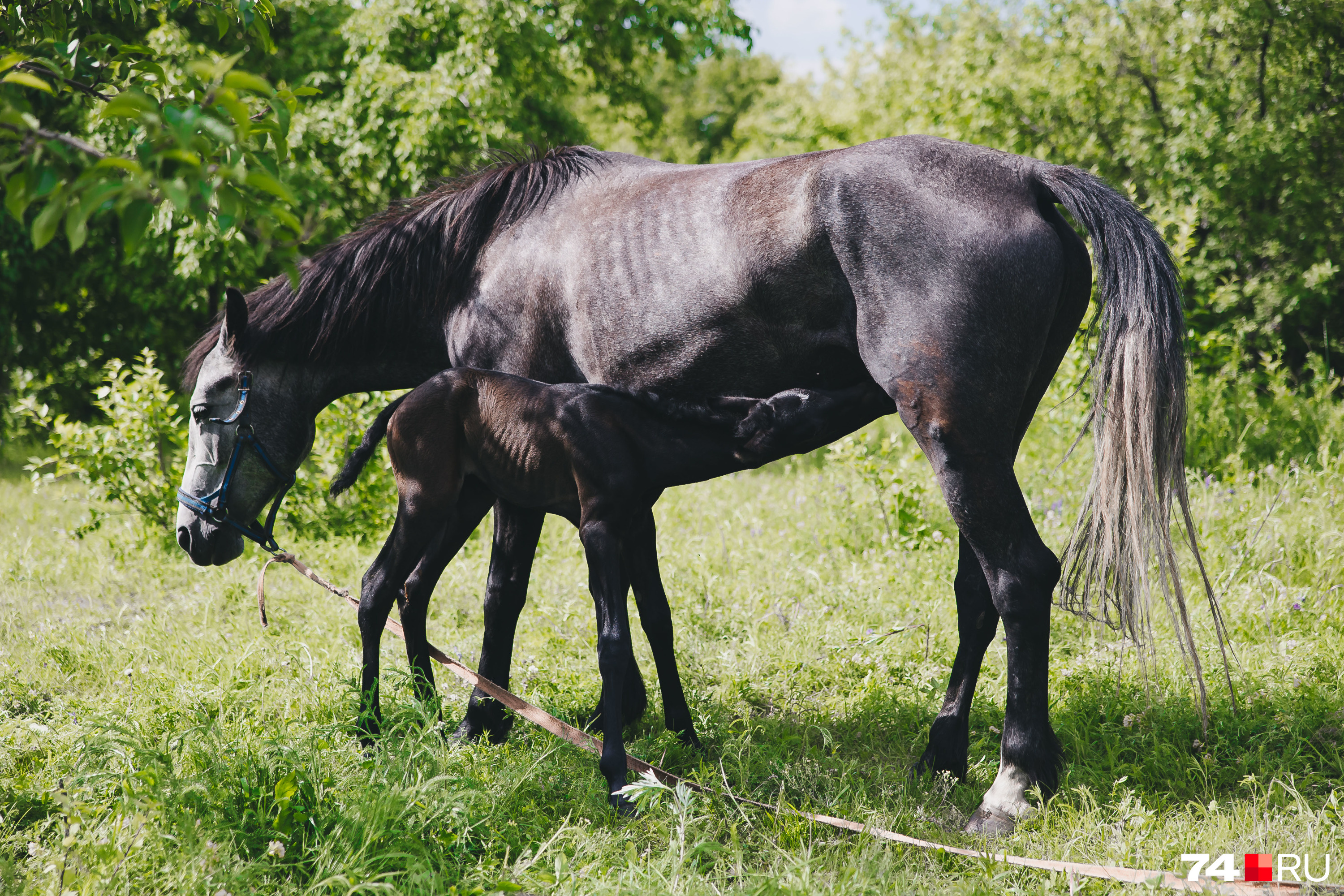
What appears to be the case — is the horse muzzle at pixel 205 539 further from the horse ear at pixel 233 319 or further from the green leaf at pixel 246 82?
the green leaf at pixel 246 82

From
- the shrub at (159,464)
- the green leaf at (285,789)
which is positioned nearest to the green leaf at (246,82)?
the green leaf at (285,789)

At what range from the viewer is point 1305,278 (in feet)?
30.4

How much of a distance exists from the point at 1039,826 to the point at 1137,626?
1044 millimetres

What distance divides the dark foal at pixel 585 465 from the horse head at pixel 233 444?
639 millimetres

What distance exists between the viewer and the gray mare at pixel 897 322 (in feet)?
10.2

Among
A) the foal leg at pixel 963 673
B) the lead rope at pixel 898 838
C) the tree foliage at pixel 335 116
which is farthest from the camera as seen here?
the tree foliage at pixel 335 116

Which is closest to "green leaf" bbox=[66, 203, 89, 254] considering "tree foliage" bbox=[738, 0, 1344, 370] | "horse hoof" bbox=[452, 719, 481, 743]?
"horse hoof" bbox=[452, 719, 481, 743]

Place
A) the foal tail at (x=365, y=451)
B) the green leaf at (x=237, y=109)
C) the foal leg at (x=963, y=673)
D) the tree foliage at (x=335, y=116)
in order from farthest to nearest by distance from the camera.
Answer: the tree foliage at (x=335, y=116) < the foal tail at (x=365, y=451) < the foal leg at (x=963, y=673) < the green leaf at (x=237, y=109)

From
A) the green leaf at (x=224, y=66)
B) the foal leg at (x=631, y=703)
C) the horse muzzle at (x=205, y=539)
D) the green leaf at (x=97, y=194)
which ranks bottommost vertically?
the foal leg at (x=631, y=703)

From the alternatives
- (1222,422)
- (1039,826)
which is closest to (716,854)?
(1039,826)

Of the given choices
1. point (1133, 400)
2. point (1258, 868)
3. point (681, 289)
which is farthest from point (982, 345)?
point (1258, 868)

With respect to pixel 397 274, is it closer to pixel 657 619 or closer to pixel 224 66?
pixel 657 619

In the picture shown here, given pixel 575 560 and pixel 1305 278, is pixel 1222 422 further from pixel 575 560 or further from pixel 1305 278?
pixel 575 560

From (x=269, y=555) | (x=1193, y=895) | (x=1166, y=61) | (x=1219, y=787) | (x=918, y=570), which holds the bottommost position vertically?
(x=269, y=555)
